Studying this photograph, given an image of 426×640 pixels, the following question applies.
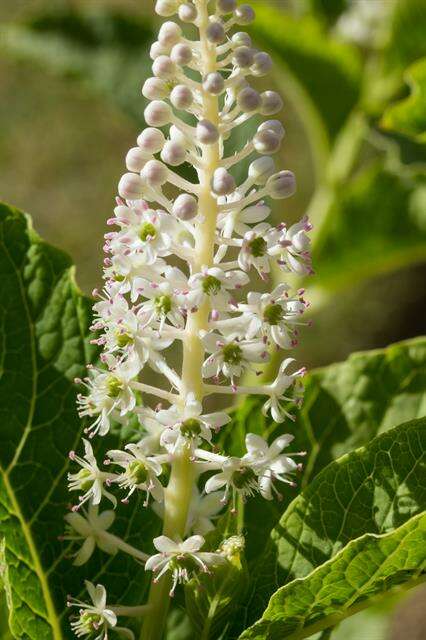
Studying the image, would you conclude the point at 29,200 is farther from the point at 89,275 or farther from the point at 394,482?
the point at 394,482

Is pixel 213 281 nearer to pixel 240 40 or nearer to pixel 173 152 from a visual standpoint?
pixel 173 152

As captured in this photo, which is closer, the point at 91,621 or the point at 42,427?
the point at 91,621

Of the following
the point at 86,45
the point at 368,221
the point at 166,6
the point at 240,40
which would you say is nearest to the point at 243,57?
the point at 240,40

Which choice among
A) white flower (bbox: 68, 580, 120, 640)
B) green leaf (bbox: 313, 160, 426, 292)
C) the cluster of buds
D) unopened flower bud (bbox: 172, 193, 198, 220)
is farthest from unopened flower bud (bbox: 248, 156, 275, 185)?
green leaf (bbox: 313, 160, 426, 292)

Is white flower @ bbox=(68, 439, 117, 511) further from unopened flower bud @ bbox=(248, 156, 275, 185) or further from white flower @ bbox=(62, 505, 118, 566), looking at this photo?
unopened flower bud @ bbox=(248, 156, 275, 185)

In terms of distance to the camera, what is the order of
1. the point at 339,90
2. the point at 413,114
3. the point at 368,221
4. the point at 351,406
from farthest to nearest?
the point at 339,90
the point at 368,221
the point at 413,114
the point at 351,406


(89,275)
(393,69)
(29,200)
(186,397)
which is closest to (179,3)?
(186,397)
